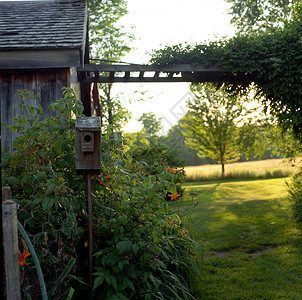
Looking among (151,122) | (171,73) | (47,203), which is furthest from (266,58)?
(151,122)

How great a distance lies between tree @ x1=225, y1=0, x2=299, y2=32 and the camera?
15.0 m

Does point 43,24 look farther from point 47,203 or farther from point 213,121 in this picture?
point 213,121

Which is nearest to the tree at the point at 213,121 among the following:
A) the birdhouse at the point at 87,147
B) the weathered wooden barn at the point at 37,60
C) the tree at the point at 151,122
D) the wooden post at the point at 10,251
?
the weathered wooden barn at the point at 37,60

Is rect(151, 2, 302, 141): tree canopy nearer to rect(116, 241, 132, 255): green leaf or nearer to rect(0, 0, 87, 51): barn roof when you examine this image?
rect(0, 0, 87, 51): barn roof

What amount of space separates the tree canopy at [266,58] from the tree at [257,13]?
349 inches

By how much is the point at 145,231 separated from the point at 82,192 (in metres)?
0.72

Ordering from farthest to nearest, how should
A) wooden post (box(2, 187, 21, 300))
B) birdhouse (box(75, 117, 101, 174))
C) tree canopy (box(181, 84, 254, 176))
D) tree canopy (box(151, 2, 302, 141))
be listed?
tree canopy (box(181, 84, 254, 176)) → tree canopy (box(151, 2, 302, 141)) → birdhouse (box(75, 117, 101, 174)) → wooden post (box(2, 187, 21, 300))

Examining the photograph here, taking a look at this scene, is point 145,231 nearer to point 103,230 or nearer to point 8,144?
point 103,230

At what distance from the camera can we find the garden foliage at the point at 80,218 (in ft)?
8.25

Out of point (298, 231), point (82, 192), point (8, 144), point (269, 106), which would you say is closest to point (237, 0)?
point (269, 106)

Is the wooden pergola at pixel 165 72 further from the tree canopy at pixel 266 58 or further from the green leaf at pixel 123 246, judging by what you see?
the green leaf at pixel 123 246

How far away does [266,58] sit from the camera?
6582 millimetres

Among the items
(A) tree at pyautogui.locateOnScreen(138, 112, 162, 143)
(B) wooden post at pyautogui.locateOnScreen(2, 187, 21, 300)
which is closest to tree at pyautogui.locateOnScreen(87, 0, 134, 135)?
(B) wooden post at pyautogui.locateOnScreen(2, 187, 21, 300)

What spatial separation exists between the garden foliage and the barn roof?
2540mm
